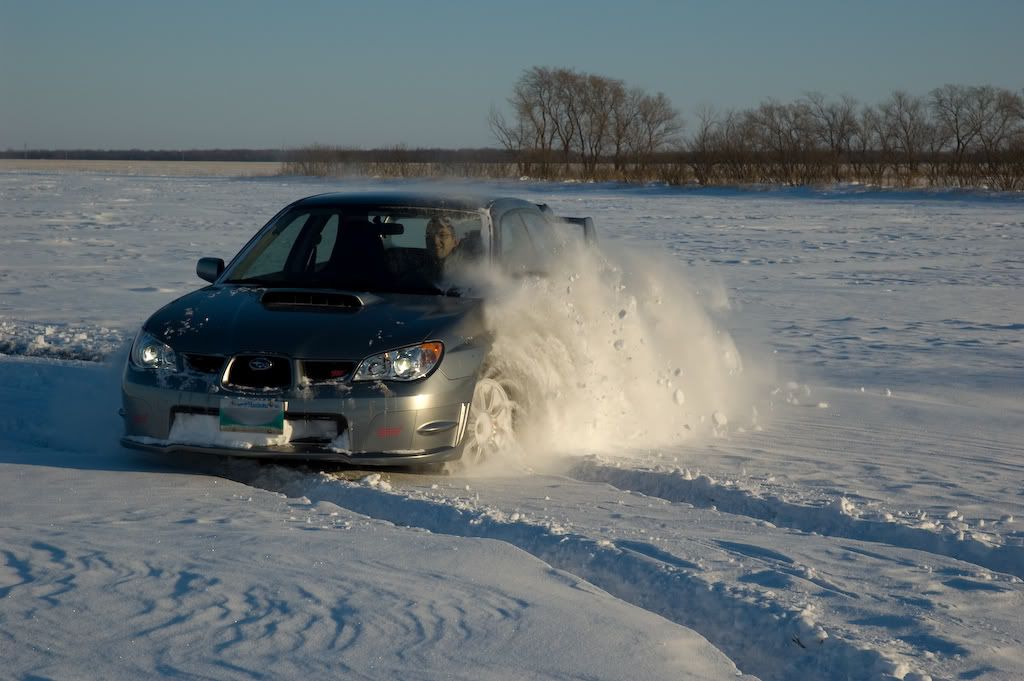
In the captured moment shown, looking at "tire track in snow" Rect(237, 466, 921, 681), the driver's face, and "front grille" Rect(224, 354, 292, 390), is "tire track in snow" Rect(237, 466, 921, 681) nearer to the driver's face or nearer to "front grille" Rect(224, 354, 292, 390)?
"front grille" Rect(224, 354, 292, 390)

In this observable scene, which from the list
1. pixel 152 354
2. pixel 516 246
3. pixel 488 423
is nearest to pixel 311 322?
pixel 152 354

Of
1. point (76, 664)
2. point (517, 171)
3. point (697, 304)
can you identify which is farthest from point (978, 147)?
point (76, 664)

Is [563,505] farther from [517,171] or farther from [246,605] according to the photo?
[517,171]

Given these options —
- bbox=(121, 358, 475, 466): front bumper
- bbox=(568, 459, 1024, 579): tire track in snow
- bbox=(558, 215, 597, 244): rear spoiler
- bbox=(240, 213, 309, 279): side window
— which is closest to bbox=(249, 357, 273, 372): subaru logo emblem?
bbox=(121, 358, 475, 466): front bumper

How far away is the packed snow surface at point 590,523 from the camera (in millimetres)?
3461

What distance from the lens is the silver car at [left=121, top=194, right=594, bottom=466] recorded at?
552 cm

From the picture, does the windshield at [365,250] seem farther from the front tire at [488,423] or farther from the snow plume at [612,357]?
the front tire at [488,423]

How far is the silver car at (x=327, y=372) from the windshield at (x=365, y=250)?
0.07 ft

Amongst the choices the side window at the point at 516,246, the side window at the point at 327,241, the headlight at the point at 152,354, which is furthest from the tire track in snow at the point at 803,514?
the headlight at the point at 152,354

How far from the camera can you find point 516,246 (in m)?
7.10

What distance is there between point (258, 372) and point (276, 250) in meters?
1.65

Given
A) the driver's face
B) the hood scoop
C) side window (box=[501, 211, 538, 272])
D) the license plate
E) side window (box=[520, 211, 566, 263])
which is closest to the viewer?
the license plate

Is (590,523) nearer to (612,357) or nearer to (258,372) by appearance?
(258,372)

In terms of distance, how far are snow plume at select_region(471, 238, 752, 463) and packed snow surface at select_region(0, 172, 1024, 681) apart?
22 millimetres
